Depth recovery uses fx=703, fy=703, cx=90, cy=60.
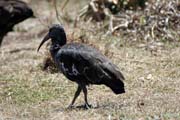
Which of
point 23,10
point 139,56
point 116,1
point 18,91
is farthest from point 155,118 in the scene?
point 116,1

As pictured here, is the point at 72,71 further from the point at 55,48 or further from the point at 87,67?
the point at 55,48

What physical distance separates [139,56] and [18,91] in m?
2.94

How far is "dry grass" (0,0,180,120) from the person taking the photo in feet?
28.1

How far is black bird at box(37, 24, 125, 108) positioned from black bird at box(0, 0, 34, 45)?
4.40 meters

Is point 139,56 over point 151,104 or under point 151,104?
under

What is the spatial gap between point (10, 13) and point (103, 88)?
11.9ft

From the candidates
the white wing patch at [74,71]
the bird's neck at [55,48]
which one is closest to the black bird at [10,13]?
the bird's neck at [55,48]

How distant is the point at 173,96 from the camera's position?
31.0ft

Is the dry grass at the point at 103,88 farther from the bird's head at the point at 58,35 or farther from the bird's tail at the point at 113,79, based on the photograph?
the bird's head at the point at 58,35

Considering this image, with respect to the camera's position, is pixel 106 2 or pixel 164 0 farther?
pixel 106 2

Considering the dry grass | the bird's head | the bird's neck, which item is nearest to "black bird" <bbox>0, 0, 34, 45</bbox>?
the dry grass

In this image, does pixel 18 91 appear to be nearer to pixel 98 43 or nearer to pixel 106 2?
pixel 98 43

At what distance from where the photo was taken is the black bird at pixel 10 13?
43.4ft

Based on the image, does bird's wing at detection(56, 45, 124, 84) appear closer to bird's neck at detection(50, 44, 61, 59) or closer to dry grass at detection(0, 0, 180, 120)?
bird's neck at detection(50, 44, 61, 59)
